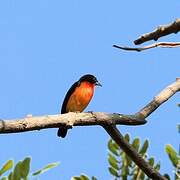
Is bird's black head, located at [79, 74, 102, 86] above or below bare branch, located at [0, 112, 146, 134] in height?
above

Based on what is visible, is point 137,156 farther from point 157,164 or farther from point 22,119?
point 22,119

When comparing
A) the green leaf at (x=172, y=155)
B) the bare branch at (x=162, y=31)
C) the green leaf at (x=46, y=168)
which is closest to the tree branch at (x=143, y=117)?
the green leaf at (x=172, y=155)

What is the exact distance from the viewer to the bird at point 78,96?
877 cm

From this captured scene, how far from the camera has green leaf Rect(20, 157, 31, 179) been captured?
2986 mm

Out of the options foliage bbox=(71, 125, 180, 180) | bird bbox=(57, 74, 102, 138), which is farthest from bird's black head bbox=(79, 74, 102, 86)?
foliage bbox=(71, 125, 180, 180)

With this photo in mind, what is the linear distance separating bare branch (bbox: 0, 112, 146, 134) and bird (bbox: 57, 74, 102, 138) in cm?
488

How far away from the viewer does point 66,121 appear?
3.39 meters

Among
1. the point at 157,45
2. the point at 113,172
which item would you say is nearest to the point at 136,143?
the point at 113,172

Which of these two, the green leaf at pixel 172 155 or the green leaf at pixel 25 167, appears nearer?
the green leaf at pixel 25 167

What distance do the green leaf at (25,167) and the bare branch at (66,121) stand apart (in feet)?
0.65

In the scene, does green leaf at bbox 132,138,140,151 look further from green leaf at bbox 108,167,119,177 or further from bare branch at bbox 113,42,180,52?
bare branch at bbox 113,42,180,52

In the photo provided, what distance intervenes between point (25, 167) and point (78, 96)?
579 centimetres

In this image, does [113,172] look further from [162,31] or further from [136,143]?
[162,31]

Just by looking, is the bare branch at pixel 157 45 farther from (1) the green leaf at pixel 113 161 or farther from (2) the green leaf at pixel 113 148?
(2) the green leaf at pixel 113 148
